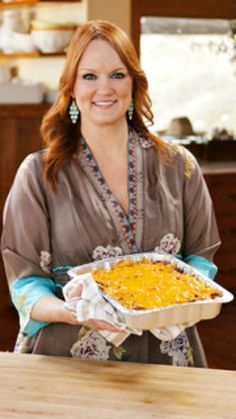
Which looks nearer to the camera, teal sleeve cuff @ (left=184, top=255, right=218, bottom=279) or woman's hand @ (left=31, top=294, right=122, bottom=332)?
woman's hand @ (left=31, top=294, right=122, bottom=332)

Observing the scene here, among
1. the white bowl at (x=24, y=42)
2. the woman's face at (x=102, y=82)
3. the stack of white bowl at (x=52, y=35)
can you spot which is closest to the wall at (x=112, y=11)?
the stack of white bowl at (x=52, y=35)

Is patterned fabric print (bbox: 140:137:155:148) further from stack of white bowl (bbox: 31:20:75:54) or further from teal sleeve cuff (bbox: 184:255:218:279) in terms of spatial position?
stack of white bowl (bbox: 31:20:75:54)

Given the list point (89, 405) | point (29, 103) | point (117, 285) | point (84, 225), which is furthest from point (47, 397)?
point (29, 103)

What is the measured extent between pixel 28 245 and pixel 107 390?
21.2 inches

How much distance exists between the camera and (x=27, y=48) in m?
5.61

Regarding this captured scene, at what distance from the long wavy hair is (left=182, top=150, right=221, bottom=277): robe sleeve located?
0.32ft

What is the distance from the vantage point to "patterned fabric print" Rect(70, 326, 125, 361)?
2.46 meters

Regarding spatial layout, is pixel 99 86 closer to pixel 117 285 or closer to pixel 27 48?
pixel 117 285

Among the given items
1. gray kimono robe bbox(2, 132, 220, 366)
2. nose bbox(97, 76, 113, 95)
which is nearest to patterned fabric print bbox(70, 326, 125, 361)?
gray kimono robe bbox(2, 132, 220, 366)

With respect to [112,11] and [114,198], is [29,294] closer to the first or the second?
[114,198]

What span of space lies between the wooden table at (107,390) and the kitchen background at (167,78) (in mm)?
3135

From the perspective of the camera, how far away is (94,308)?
2.10 meters

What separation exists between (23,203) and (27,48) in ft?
10.8

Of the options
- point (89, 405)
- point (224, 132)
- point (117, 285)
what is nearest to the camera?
point (89, 405)
